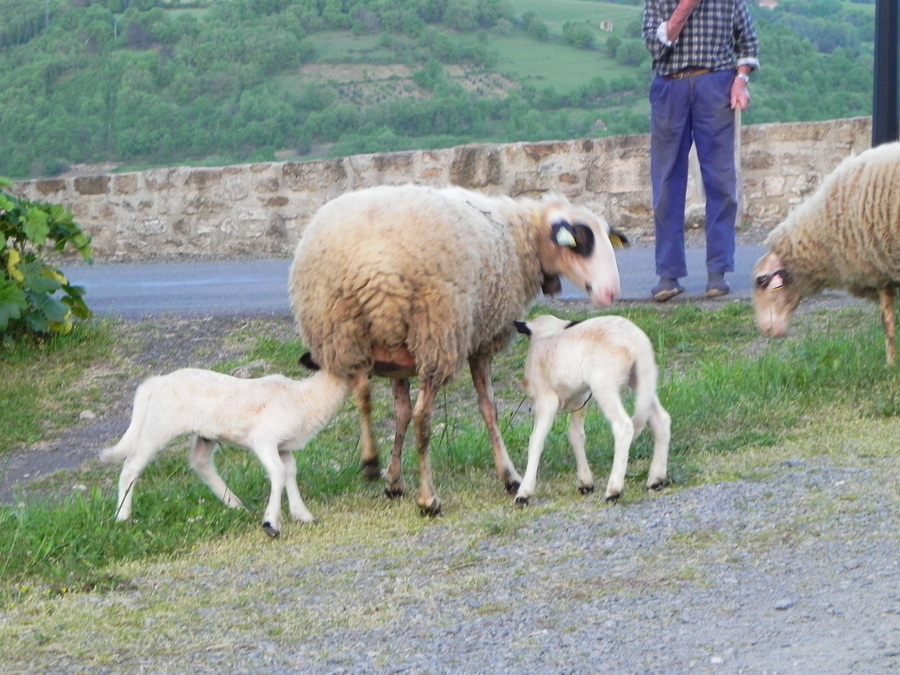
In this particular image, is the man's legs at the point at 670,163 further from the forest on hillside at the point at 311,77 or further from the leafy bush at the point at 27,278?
the forest on hillside at the point at 311,77

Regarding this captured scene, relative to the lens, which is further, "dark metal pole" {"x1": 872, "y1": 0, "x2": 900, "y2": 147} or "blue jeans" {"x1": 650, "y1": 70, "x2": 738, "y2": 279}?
"blue jeans" {"x1": 650, "y1": 70, "x2": 738, "y2": 279}

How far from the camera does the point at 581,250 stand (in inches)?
185

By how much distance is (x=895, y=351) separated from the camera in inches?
227

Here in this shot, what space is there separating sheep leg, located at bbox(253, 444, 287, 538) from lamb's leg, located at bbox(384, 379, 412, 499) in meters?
0.48

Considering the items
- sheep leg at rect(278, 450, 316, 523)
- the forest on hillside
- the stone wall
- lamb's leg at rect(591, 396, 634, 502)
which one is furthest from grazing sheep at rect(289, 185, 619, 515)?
the forest on hillside

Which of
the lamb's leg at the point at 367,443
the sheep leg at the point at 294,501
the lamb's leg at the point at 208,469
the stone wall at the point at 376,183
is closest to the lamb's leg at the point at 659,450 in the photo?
the lamb's leg at the point at 367,443

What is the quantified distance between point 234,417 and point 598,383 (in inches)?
48.2

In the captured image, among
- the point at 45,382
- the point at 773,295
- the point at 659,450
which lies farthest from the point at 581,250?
the point at 45,382

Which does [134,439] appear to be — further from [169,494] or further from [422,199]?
[422,199]

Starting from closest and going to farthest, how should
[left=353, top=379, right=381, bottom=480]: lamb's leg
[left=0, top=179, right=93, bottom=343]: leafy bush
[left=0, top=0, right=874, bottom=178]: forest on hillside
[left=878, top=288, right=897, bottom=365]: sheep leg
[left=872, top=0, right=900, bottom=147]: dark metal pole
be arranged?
[left=353, top=379, right=381, bottom=480]: lamb's leg < [left=878, top=288, right=897, bottom=365]: sheep leg < [left=872, top=0, right=900, bottom=147]: dark metal pole < [left=0, top=179, right=93, bottom=343]: leafy bush < [left=0, top=0, right=874, bottom=178]: forest on hillside

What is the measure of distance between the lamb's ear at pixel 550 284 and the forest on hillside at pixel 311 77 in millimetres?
9854

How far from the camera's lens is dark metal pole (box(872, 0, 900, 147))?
7227 millimetres

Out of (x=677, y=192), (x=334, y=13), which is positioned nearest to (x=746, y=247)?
(x=677, y=192)

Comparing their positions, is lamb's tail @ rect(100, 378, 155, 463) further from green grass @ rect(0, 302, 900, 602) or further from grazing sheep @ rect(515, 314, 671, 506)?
grazing sheep @ rect(515, 314, 671, 506)
